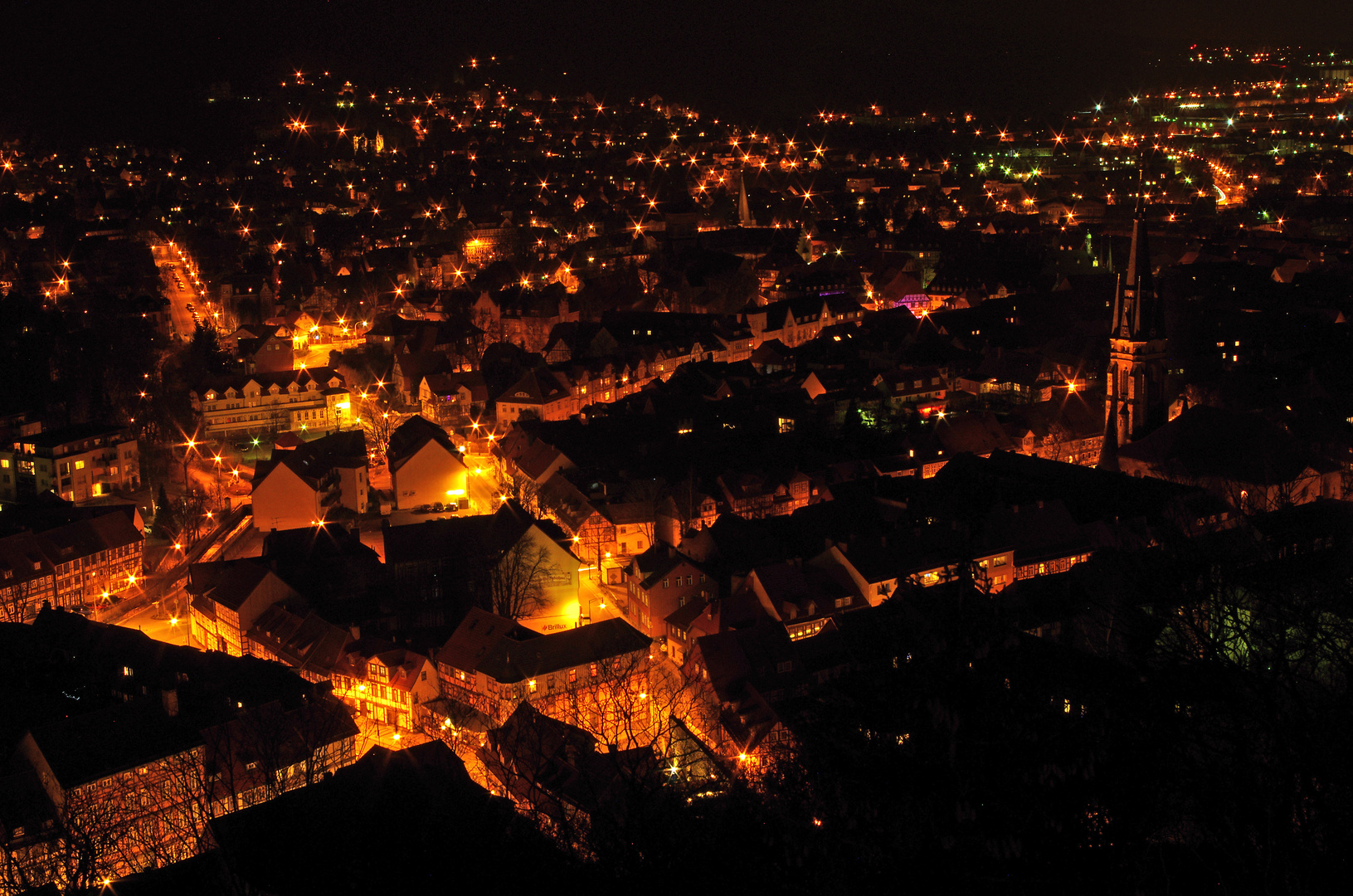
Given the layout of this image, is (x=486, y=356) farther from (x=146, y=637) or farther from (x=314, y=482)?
(x=146, y=637)

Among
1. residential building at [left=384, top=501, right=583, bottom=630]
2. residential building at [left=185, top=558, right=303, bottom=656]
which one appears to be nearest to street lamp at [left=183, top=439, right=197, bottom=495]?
residential building at [left=185, top=558, right=303, bottom=656]

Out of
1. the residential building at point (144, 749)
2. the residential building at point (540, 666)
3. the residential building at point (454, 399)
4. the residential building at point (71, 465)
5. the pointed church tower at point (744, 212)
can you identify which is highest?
the residential building at point (144, 749)

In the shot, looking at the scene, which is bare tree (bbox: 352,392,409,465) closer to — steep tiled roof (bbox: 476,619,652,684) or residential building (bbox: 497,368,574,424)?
residential building (bbox: 497,368,574,424)

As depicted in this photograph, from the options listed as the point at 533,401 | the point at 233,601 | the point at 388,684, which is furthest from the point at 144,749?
the point at 533,401

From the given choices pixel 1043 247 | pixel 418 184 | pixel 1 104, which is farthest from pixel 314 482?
pixel 1 104

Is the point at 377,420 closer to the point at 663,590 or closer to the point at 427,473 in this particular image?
the point at 427,473

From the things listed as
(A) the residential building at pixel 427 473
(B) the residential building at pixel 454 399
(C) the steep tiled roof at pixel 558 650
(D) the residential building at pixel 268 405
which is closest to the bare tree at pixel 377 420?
(D) the residential building at pixel 268 405

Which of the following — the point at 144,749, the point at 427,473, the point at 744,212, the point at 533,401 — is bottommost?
the point at 744,212

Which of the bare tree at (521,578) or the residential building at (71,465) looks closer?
the bare tree at (521,578)

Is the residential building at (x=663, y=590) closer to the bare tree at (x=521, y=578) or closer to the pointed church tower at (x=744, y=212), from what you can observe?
the bare tree at (x=521, y=578)
